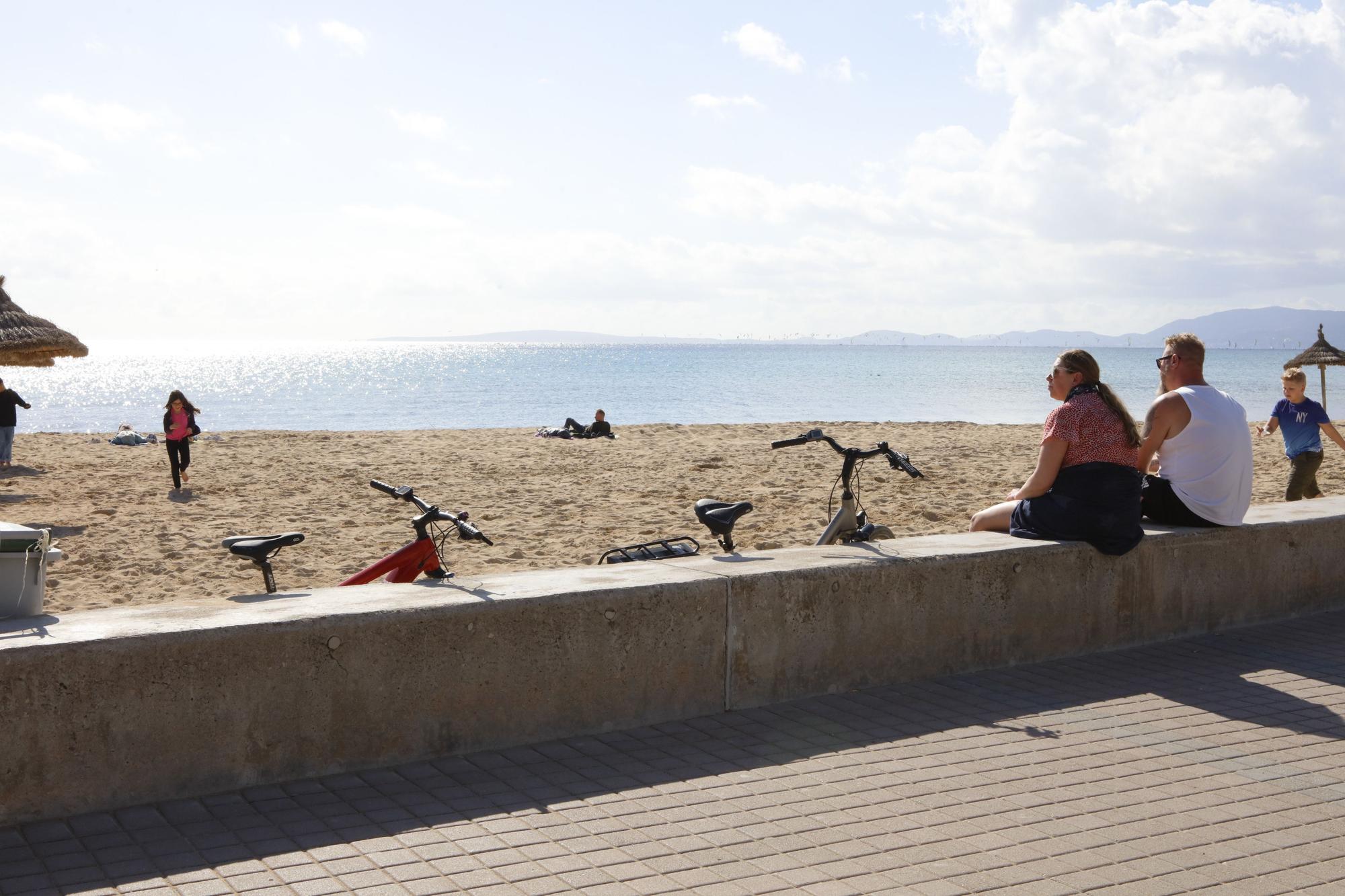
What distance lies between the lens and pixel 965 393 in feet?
236

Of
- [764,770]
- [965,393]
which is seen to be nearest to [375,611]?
[764,770]

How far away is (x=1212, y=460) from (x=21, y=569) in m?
5.61

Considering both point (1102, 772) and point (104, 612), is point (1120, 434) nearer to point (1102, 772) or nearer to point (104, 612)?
point (1102, 772)

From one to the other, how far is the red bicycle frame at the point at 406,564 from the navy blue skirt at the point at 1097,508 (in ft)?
9.98

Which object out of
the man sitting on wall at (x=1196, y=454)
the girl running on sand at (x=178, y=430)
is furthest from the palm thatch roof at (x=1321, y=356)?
the man sitting on wall at (x=1196, y=454)

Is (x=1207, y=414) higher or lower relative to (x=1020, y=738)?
higher

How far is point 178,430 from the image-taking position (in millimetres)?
15195

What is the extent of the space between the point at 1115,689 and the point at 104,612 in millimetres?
4087

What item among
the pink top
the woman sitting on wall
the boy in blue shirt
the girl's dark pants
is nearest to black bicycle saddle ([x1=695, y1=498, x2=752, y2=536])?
the woman sitting on wall

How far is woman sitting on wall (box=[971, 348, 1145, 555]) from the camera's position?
5980mm

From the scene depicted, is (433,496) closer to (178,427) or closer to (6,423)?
(178,427)

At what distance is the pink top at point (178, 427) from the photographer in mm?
15164

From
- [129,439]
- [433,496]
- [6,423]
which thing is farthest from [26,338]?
[129,439]

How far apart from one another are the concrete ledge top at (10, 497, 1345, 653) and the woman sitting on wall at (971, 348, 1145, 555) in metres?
0.13
